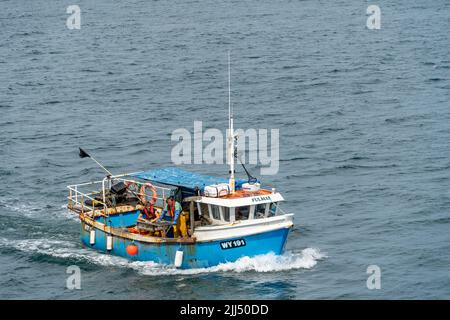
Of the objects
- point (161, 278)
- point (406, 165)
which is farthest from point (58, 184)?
point (406, 165)

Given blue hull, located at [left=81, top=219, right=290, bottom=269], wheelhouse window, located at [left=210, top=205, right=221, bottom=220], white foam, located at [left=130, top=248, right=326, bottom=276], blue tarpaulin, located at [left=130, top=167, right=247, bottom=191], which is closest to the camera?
blue hull, located at [left=81, top=219, right=290, bottom=269]

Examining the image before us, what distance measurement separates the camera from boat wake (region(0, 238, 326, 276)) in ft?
155

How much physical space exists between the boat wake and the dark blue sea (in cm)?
11

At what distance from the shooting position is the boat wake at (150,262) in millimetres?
47312

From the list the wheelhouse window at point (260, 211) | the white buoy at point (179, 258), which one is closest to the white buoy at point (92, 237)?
the white buoy at point (179, 258)

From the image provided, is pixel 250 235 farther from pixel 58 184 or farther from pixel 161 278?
pixel 58 184

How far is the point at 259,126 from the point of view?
80.1 m

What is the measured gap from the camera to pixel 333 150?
7275 cm

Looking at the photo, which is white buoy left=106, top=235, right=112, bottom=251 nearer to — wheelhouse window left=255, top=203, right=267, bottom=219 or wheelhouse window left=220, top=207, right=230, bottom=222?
wheelhouse window left=220, top=207, right=230, bottom=222

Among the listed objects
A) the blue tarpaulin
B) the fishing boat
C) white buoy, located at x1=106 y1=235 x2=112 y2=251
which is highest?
the blue tarpaulin

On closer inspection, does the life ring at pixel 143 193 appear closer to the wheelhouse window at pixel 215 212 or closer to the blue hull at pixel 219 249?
the blue hull at pixel 219 249

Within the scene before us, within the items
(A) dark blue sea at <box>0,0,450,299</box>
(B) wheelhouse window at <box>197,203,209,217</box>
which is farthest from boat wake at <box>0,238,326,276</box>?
(B) wheelhouse window at <box>197,203,209,217</box>

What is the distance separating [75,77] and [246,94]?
24246mm
